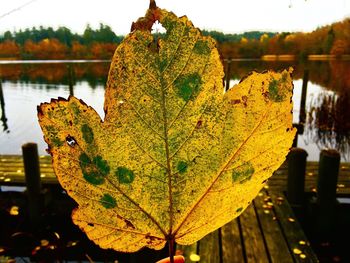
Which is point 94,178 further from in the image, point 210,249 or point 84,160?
point 210,249

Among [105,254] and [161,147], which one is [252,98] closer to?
[161,147]

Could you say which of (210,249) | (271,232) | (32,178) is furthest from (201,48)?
(32,178)

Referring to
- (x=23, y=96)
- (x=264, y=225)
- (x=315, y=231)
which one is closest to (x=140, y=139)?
(x=264, y=225)

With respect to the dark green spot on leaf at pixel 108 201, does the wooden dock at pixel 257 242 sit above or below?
below

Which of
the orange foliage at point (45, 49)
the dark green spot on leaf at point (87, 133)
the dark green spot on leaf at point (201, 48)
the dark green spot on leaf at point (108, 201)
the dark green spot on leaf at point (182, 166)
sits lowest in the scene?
the dark green spot on leaf at point (108, 201)

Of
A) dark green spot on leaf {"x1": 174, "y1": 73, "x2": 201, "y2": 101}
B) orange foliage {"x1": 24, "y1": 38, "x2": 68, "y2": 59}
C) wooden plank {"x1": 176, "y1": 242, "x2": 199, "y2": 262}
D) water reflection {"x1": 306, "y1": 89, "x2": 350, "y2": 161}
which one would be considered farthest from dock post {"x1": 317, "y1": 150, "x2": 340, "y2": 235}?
orange foliage {"x1": 24, "y1": 38, "x2": 68, "y2": 59}

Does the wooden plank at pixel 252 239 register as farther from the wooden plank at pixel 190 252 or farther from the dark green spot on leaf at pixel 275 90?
the dark green spot on leaf at pixel 275 90

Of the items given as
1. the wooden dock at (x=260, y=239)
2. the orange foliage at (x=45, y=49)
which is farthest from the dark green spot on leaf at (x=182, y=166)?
the orange foliage at (x=45, y=49)
